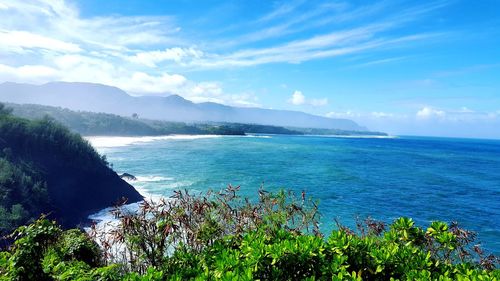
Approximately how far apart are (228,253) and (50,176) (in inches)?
1336

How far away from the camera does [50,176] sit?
33.8 m

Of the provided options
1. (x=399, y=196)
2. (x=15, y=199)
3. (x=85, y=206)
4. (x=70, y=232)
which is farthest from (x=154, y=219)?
(x=399, y=196)

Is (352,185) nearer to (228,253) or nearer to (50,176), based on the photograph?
(50,176)

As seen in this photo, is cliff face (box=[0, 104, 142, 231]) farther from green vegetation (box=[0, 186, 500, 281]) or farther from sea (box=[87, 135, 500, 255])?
green vegetation (box=[0, 186, 500, 281])

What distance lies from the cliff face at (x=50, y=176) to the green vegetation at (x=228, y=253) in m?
21.3

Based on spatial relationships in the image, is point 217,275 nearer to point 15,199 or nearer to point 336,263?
point 336,263

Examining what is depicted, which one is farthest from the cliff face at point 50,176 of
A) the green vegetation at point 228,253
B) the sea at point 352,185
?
the green vegetation at point 228,253

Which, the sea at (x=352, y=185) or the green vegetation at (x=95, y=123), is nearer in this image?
the sea at (x=352, y=185)

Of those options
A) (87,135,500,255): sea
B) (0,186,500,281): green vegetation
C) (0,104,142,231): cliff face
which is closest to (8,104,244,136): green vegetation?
(87,135,500,255): sea

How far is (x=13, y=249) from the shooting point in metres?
6.41

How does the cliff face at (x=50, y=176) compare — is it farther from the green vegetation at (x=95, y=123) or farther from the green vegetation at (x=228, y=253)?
the green vegetation at (x=95, y=123)

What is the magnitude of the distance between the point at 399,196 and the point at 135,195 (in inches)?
1272

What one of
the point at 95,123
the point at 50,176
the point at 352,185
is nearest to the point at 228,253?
the point at 50,176

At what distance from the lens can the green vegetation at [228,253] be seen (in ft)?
17.3
